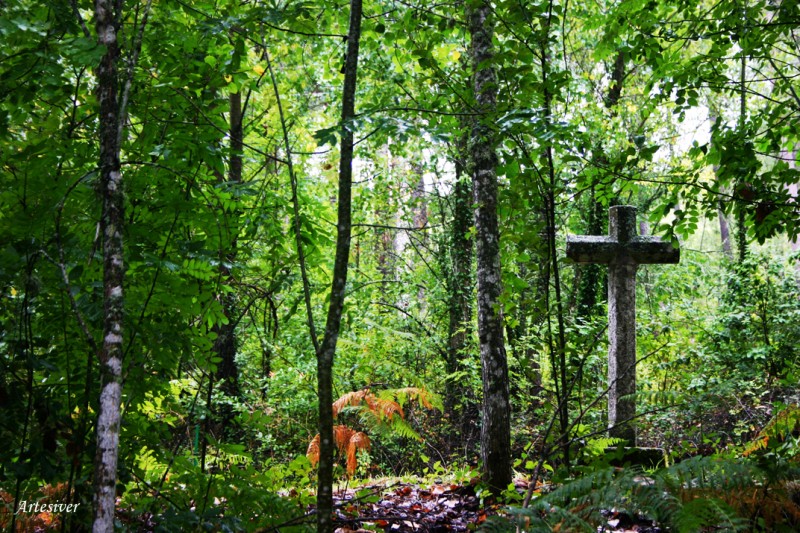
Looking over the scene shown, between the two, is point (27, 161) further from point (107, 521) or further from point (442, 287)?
point (442, 287)

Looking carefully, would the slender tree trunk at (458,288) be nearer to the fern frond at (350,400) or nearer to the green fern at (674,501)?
the fern frond at (350,400)

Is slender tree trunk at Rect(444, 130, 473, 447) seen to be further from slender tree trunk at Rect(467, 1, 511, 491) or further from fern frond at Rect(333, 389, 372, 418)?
slender tree trunk at Rect(467, 1, 511, 491)

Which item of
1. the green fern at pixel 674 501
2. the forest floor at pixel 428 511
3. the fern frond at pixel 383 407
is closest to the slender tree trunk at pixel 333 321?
the forest floor at pixel 428 511

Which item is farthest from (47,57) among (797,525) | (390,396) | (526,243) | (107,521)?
(390,396)

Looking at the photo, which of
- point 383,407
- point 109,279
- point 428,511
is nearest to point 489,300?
point 428,511

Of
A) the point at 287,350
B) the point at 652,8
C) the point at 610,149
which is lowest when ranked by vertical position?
the point at 287,350

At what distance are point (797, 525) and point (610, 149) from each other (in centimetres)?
819

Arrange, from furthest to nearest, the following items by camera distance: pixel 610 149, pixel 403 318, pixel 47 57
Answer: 1. pixel 403 318
2. pixel 610 149
3. pixel 47 57

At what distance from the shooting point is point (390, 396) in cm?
745

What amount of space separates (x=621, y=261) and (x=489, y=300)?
6.49ft

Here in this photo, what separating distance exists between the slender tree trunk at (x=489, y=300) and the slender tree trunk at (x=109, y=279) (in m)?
2.92

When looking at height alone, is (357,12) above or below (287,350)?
above

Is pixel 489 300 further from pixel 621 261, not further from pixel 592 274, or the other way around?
pixel 592 274

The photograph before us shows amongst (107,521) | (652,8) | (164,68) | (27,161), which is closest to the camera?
(107,521)
